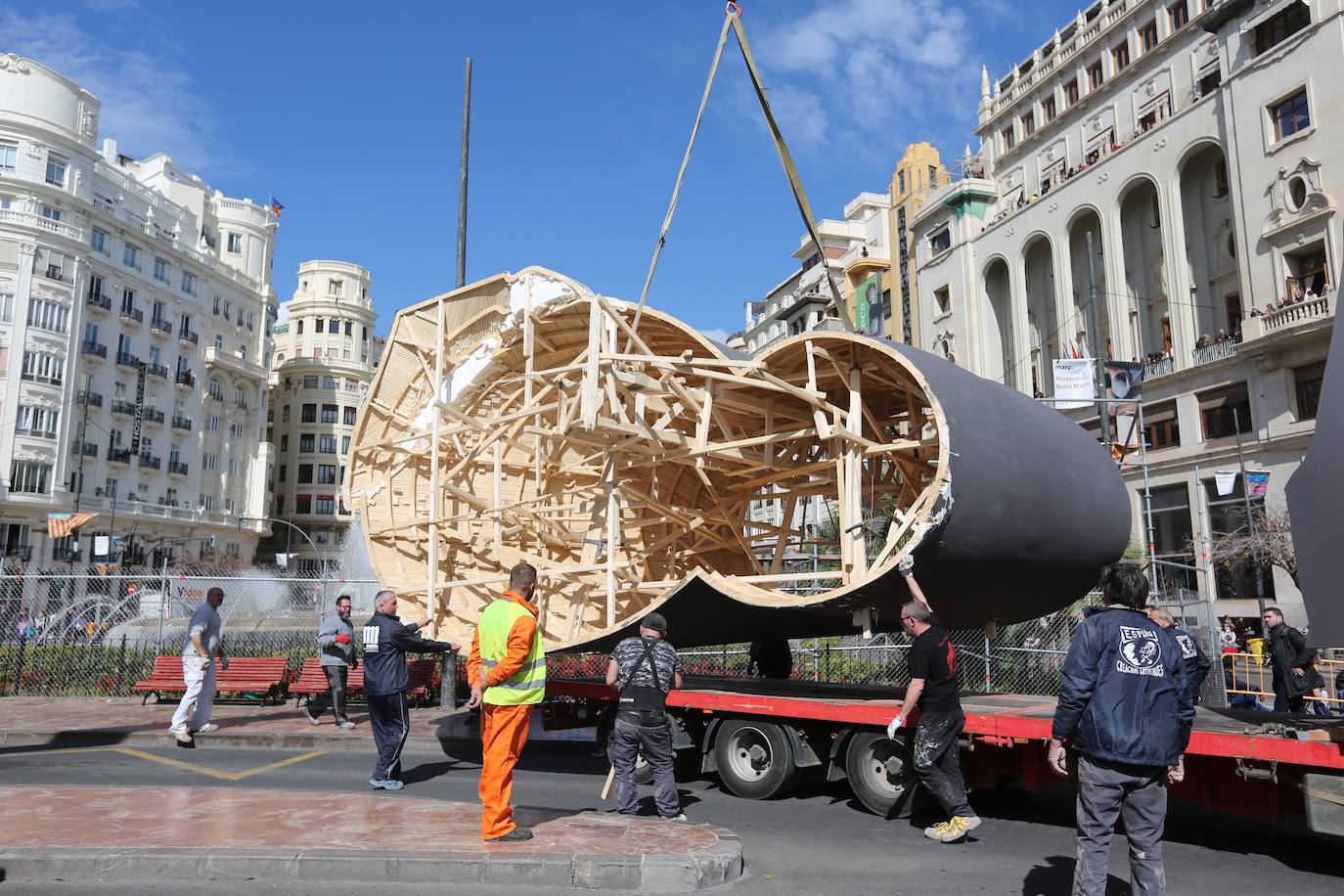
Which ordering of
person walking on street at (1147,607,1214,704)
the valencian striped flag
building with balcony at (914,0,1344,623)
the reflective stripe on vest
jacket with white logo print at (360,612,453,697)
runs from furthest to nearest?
the valencian striped flag → building with balcony at (914,0,1344,623) → jacket with white logo print at (360,612,453,697) → the reflective stripe on vest → person walking on street at (1147,607,1214,704)

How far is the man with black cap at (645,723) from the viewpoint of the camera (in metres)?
7.98

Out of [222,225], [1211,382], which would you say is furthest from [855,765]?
[222,225]

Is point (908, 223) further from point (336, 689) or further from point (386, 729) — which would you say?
point (386, 729)

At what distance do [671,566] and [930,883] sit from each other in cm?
959

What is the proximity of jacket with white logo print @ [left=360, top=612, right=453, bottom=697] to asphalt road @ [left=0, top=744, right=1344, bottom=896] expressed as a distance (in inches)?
39.0

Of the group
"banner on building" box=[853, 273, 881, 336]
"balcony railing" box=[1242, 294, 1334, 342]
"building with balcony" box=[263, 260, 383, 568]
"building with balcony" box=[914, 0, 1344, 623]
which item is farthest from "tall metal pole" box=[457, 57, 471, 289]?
"building with balcony" box=[263, 260, 383, 568]

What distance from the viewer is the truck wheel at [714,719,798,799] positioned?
9.46m

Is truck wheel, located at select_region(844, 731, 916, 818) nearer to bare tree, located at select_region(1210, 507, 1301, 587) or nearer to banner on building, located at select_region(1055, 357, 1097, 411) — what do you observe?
banner on building, located at select_region(1055, 357, 1097, 411)

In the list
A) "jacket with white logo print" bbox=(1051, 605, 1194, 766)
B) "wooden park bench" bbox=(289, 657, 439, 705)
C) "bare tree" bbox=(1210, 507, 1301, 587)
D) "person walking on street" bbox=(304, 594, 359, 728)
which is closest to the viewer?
"jacket with white logo print" bbox=(1051, 605, 1194, 766)

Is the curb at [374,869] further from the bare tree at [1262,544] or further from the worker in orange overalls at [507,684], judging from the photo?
the bare tree at [1262,544]

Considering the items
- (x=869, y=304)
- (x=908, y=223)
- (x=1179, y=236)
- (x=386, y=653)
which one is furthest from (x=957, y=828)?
(x=869, y=304)

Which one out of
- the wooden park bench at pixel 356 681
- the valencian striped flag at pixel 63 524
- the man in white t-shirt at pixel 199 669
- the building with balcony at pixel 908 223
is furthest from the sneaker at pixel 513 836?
the building with balcony at pixel 908 223

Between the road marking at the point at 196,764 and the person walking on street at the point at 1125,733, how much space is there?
335 inches

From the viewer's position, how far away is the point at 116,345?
59875mm
